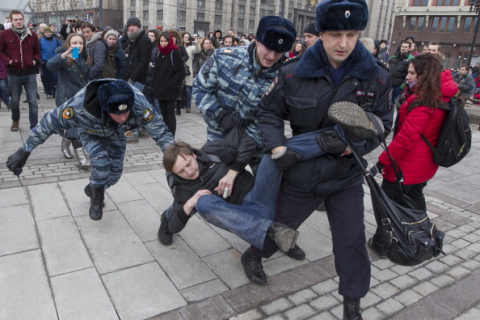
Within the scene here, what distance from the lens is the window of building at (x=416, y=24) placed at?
5141 cm

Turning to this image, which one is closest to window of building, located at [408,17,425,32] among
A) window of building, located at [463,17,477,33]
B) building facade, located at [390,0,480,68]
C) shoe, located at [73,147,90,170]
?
building facade, located at [390,0,480,68]

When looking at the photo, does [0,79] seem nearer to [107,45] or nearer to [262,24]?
[107,45]

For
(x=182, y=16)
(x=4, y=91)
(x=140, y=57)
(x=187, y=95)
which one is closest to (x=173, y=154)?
(x=140, y=57)

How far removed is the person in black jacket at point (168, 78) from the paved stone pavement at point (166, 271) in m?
2.40

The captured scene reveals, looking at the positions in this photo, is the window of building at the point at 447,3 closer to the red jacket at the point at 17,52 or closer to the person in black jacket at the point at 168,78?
the person in black jacket at the point at 168,78

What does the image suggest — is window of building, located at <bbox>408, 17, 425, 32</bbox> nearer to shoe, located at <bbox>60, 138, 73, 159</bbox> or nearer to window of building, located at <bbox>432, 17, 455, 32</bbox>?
window of building, located at <bbox>432, 17, 455, 32</bbox>

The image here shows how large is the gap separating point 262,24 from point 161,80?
14.2ft

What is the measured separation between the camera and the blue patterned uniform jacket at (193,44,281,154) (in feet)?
9.48

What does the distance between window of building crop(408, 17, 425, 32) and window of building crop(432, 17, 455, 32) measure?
1.41m

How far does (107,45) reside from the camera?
7023 mm

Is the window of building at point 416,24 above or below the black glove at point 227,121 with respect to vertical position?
above

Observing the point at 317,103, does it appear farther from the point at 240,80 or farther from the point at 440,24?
the point at 440,24

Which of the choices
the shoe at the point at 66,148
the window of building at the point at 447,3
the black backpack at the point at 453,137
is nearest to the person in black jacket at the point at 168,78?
the shoe at the point at 66,148

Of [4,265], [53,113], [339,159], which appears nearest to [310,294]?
[339,159]
